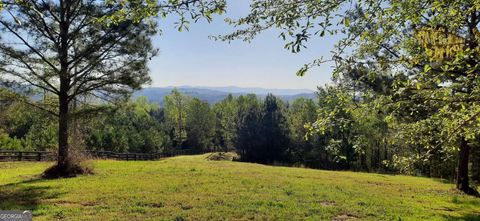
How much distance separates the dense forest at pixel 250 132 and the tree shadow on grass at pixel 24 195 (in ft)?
13.1

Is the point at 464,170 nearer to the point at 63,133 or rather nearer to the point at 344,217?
the point at 344,217

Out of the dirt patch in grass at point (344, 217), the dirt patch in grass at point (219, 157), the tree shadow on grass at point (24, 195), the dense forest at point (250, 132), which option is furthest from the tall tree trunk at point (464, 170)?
the dirt patch in grass at point (219, 157)

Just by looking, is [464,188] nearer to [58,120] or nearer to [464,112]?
[464,112]

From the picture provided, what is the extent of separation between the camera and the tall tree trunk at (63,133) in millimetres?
17938

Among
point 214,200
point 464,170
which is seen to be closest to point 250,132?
point 464,170

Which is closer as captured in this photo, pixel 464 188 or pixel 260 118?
pixel 464 188

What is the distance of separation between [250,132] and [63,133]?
4295cm

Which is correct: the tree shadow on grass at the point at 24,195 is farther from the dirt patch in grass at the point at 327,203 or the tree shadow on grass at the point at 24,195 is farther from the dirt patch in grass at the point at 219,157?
the dirt patch in grass at the point at 219,157

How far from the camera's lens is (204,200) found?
11977 mm

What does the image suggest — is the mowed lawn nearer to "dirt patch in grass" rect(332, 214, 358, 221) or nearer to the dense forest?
"dirt patch in grass" rect(332, 214, 358, 221)

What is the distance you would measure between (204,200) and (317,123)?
8093 millimetres

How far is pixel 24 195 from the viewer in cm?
1291

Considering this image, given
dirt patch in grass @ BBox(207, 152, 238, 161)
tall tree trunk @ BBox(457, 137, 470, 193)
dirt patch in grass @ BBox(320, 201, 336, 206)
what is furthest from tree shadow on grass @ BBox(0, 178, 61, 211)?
dirt patch in grass @ BBox(207, 152, 238, 161)

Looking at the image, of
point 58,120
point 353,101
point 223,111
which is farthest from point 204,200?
point 223,111
